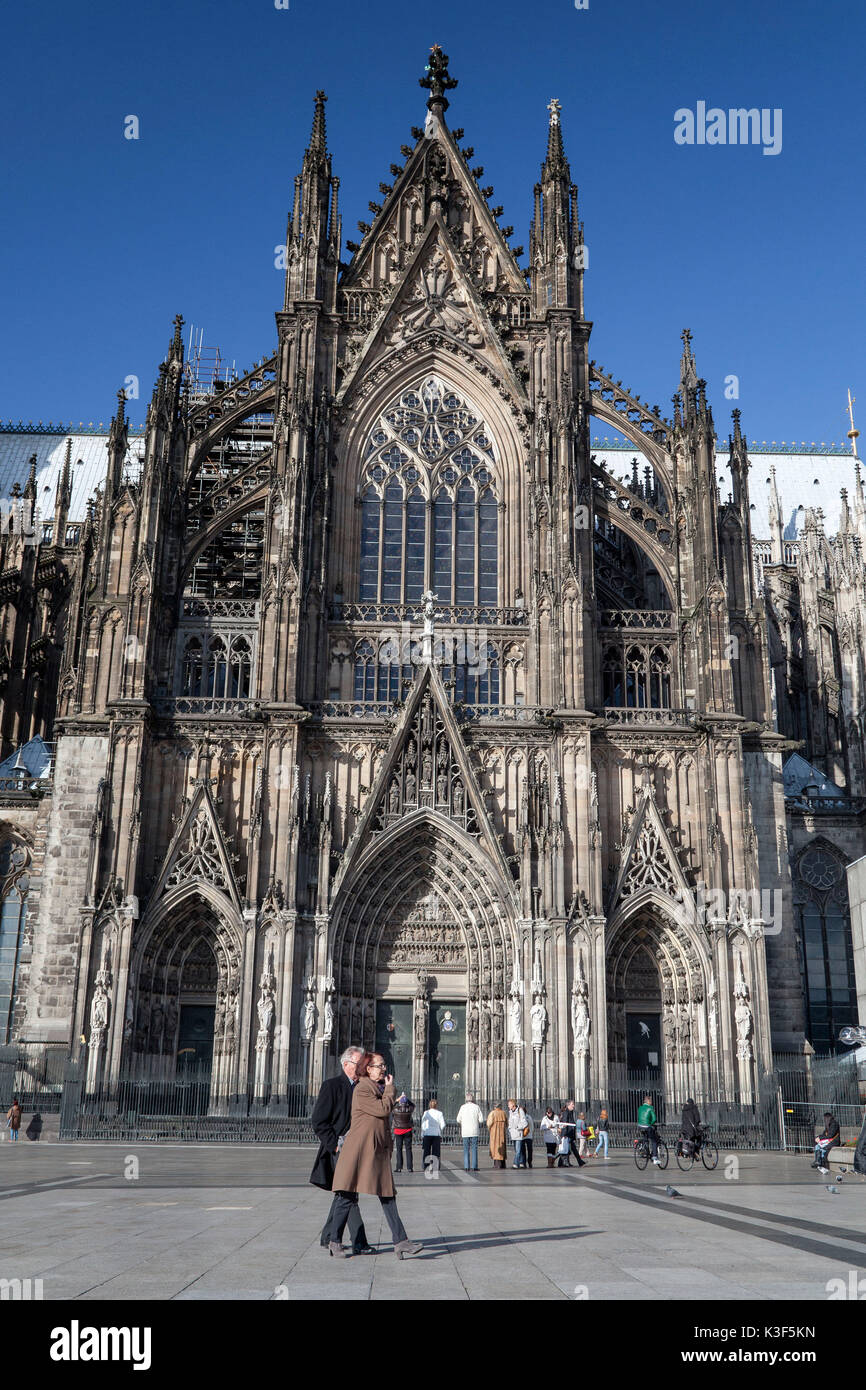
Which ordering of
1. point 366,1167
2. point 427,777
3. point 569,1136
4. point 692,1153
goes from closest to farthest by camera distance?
point 366,1167 < point 692,1153 < point 569,1136 < point 427,777

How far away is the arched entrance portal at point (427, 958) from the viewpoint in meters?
33.0

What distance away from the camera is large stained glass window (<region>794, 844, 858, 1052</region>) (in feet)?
130

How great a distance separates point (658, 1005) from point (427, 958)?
253 inches

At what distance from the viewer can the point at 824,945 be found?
4069 cm

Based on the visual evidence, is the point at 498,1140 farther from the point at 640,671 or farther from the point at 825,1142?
the point at 640,671

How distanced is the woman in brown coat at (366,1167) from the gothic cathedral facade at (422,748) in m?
21.8

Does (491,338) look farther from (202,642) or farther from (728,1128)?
(728,1128)

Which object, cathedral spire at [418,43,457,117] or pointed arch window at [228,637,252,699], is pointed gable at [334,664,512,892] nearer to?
pointed arch window at [228,637,252,699]

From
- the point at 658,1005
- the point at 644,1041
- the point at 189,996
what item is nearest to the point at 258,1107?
the point at 189,996

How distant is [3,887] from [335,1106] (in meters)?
32.1

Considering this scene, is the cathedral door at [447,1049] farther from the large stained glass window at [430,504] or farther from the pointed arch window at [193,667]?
the large stained glass window at [430,504]

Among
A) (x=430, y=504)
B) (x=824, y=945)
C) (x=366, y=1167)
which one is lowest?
(x=366, y=1167)

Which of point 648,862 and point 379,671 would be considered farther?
point 379,671
